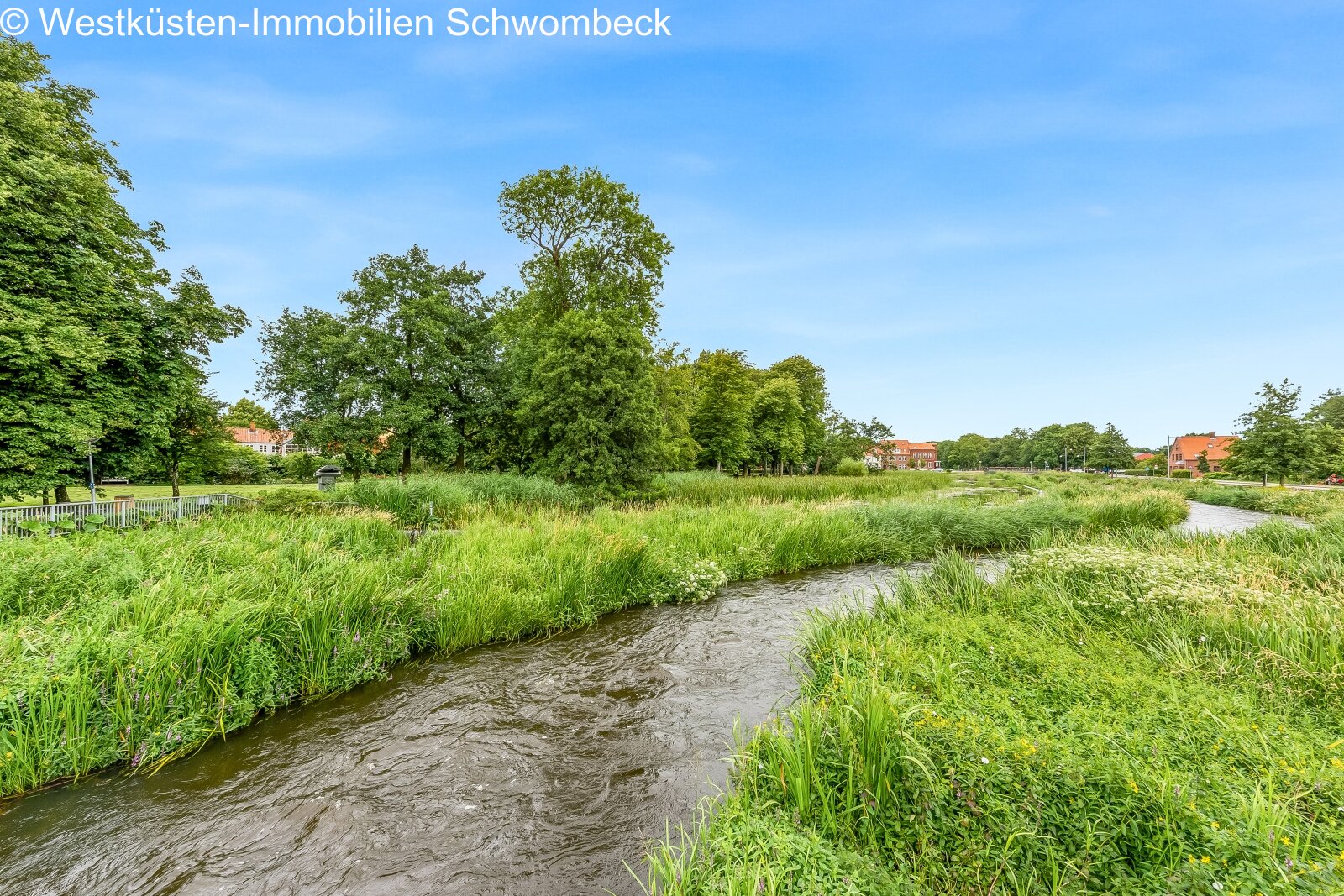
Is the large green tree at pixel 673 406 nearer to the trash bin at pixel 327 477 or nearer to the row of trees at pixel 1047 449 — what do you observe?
the trash bin at pixel 327 477

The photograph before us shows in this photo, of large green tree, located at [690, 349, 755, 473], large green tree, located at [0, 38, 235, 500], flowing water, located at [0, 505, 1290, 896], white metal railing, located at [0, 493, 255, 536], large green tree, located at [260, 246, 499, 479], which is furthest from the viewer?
large green tree, located at [690, 349, 755, 473]

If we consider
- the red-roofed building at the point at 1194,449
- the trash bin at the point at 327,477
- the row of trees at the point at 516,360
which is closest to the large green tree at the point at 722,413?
the row of trees at the point at 516,360

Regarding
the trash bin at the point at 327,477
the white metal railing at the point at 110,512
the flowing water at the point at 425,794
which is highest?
the trash bin at the point at 327,477

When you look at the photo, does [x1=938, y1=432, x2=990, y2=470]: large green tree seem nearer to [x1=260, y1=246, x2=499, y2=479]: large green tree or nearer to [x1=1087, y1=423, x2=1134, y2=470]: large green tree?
[x1=1087, y1=423, x2=1134, y2=470]: large green tree

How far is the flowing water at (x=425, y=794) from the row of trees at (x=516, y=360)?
14.0 m

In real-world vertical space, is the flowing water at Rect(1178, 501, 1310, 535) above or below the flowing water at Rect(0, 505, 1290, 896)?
below

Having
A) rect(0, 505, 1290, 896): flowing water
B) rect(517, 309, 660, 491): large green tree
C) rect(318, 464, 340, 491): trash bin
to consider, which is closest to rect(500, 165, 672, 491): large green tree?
rect(517, 309, 660, 491): large green tree

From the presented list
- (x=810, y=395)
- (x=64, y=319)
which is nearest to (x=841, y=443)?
(x=810, y=395)

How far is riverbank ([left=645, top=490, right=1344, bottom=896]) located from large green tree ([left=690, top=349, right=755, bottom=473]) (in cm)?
3313

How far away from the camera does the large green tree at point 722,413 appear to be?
38062 millimetres

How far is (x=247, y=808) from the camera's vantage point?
3438 mm

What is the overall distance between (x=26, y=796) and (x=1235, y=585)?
11.3 meters

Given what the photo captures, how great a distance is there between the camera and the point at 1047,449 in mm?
90250

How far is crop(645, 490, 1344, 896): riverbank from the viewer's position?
213 centimetres
